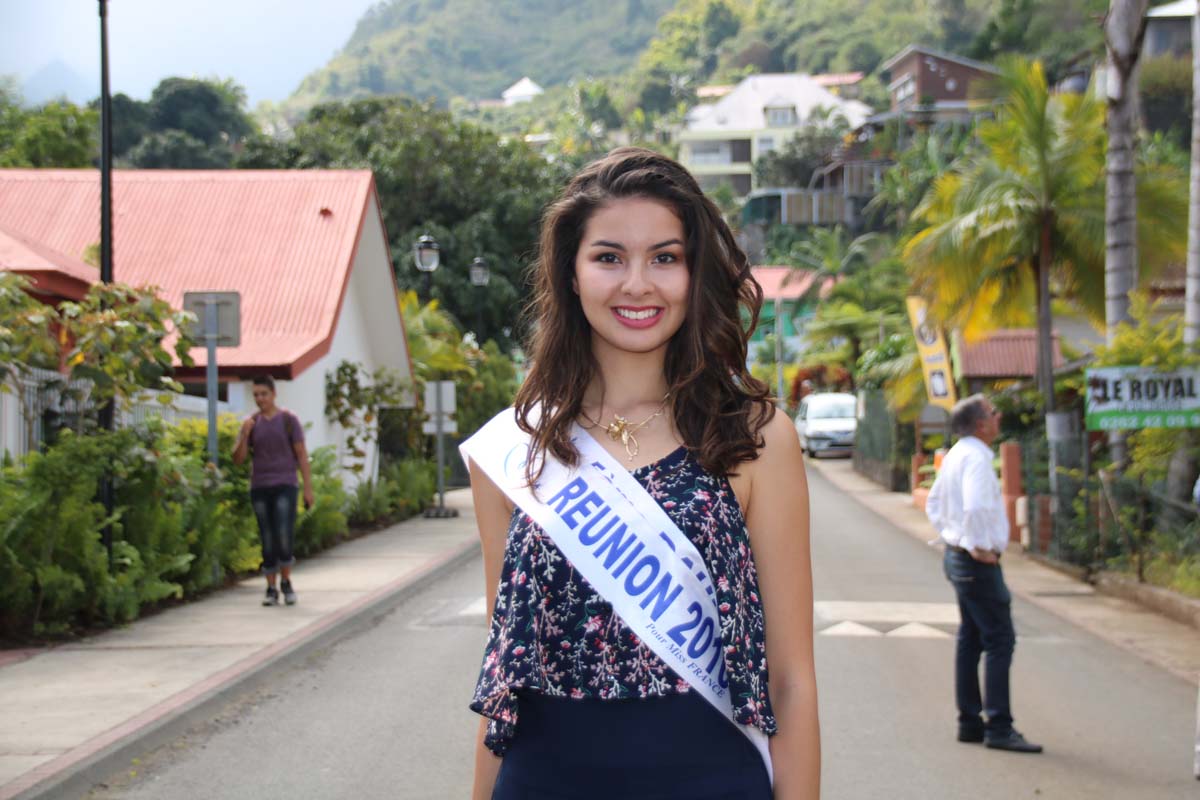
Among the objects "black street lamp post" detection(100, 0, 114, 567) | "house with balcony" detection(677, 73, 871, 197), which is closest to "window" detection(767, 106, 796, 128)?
"house with balcony" detection(677, 73, 871, 197)

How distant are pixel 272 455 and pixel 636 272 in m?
10.2

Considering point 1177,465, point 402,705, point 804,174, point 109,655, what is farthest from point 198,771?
point 804,174

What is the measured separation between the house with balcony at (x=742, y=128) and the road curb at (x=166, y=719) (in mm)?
107289

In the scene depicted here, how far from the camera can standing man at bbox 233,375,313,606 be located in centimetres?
1228

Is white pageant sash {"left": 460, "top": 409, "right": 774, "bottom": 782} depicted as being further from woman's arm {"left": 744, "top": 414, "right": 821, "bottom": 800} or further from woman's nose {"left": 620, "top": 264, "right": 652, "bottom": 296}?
woman's nose {"left": 620, "top": 264, "right": 652, "bottom": 296}

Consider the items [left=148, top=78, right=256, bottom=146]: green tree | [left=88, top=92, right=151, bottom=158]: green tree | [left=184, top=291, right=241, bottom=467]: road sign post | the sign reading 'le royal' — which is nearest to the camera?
[left=184, top=291, right=241, bottom=467]: road sign post

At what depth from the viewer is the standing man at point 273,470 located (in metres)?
12.3

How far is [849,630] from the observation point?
1184 centimetres

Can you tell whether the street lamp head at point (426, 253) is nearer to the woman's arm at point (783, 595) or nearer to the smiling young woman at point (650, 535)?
the smiling young woman at point (650, 535)

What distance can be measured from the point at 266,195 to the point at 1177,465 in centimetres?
1574

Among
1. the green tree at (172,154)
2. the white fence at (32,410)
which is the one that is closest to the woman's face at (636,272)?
the white fence at (32,410)

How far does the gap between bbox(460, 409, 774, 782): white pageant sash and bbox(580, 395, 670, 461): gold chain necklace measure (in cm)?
5

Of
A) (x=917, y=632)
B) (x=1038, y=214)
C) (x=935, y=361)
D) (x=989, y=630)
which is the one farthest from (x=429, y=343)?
(x=989, y=630)

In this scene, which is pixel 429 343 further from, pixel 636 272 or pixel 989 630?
pixel 636 272
